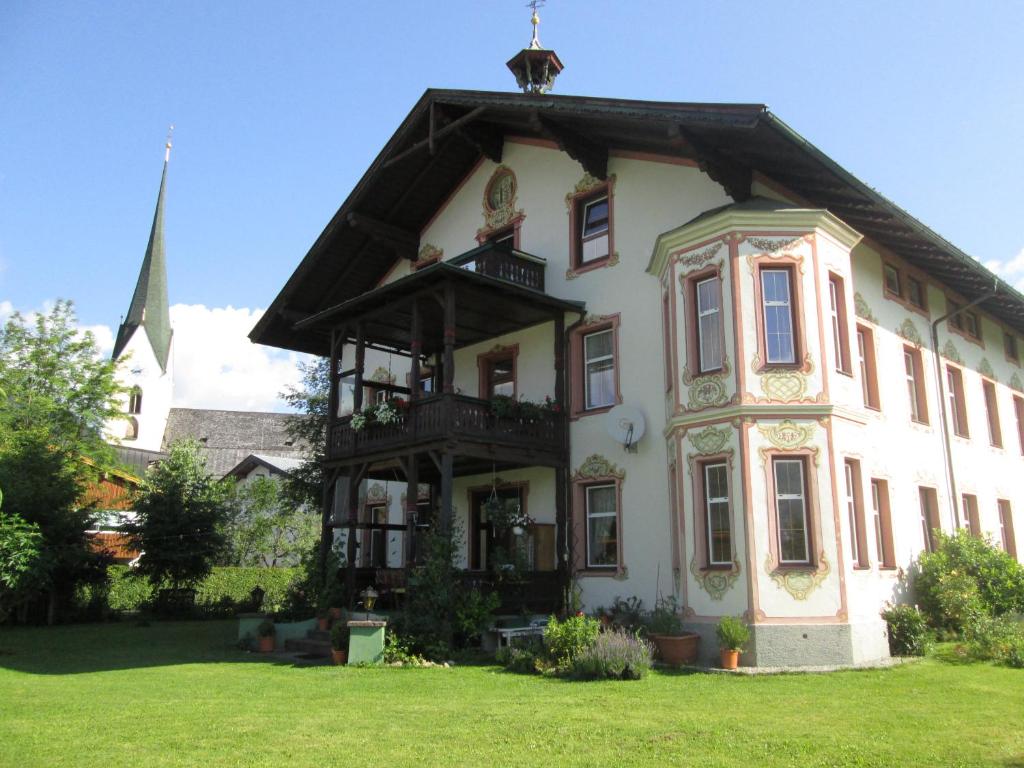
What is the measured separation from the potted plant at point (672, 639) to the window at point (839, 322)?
5.01 metres

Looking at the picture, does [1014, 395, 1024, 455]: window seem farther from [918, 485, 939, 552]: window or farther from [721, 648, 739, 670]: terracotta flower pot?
[721, 648, 739, 670]: terracotta flower pot

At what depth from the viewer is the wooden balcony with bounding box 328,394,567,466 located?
50.9ft

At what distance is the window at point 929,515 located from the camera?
17047mm

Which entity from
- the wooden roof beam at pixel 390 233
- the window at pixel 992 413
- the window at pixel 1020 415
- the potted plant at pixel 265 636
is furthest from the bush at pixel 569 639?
the window at pixel 1020 415

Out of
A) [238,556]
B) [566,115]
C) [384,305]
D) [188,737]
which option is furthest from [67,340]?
[188,737]

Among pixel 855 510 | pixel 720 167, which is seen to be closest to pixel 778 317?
pixel 720 167

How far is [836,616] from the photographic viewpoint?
12.5 meters

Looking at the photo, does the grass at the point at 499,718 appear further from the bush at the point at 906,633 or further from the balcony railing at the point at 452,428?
the balcony railing at the point at 452,428

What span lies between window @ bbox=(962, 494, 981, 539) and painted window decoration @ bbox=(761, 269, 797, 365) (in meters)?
8.15

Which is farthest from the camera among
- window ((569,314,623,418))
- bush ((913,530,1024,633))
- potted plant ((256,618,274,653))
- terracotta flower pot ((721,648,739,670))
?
window ((569,314,623,418))

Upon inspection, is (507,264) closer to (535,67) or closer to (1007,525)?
(535,67)

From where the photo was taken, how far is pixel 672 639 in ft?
41.9

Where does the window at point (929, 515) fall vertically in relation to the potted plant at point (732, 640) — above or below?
above

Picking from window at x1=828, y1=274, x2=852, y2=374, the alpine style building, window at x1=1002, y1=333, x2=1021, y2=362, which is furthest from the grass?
window at x1=1002, y1=333, x2=1021, y2=362
